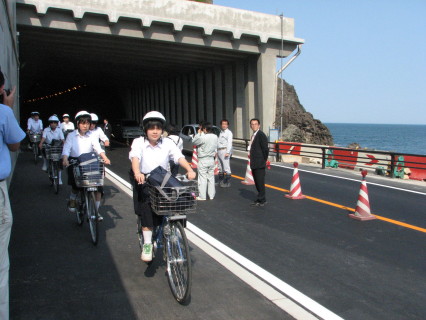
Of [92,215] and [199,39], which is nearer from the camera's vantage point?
[92,215]

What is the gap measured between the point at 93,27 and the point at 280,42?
10.9m

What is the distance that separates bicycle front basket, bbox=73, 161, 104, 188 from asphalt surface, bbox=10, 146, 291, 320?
0.87 m

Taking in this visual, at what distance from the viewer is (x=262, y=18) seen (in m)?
23.5

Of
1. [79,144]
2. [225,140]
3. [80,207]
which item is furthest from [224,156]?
[80,207]

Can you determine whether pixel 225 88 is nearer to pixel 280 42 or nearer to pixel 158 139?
pixel 280 42

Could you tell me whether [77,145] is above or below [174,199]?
above

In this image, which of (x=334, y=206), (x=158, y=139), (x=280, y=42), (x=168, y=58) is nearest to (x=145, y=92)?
(x=168, y=58)

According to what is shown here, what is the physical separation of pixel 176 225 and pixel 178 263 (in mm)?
382

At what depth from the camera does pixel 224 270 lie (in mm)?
5004

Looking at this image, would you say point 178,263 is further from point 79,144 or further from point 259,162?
point 259,162

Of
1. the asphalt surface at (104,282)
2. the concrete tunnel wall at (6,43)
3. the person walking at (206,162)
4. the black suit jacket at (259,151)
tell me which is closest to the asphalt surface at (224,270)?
the asphalt surface at (104,282)

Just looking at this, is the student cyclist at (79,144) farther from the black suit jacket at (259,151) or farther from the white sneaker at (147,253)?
the black suit jacket at (259,151)

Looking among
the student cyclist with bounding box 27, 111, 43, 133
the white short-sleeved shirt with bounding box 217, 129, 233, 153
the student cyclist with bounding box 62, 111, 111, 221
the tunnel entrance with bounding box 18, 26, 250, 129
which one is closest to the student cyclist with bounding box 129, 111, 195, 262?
the student cyclist with bounding box 62, 111, 111, 221

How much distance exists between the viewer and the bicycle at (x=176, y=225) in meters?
3.96
